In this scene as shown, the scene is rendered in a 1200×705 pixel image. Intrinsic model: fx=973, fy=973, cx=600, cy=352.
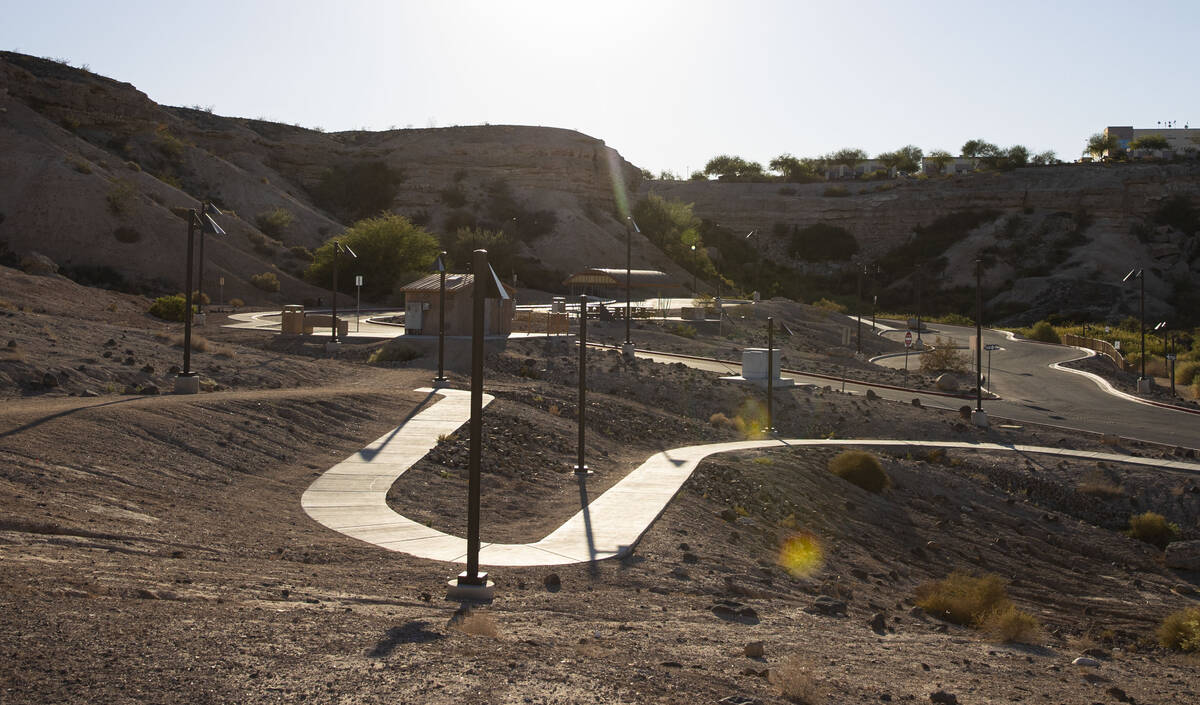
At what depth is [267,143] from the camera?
99938 mm

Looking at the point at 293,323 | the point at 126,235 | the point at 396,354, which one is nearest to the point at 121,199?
the point at 126,235

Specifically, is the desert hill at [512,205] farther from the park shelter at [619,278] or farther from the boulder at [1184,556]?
the boulder at [1184,556]

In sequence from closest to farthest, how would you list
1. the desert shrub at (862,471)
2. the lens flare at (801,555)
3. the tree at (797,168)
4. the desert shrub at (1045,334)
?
1. the lens flare at (801,555)
2. the desert shrub at (862,471)
3. the desert shrub at (1045,334)
4. the tree at (797,168)

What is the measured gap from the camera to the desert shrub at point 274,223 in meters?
77.7

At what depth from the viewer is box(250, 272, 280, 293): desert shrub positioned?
204 ft

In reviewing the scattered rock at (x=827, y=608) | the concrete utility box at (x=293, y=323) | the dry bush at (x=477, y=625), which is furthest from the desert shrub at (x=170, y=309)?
the dry bush at (x=477, y=625)

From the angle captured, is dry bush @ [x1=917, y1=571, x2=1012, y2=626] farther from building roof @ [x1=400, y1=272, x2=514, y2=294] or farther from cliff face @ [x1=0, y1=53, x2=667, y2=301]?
cliff face @ [x1=0, y1=53, x2=667, y2=301]

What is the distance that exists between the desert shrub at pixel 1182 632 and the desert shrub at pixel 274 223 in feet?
239

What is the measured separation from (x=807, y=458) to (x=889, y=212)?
95.7 m

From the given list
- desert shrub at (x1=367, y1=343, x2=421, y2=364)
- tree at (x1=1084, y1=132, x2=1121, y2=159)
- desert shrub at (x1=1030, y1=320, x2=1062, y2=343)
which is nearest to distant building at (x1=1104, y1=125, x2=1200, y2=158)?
tree at (x1=1084, y1=132, x2=1121, y2=159)

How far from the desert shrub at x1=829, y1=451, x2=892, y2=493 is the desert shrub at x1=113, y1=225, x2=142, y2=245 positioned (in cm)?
5232

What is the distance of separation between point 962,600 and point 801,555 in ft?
9.52

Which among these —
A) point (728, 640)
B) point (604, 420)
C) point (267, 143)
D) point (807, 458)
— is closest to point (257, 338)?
point (604, 420)

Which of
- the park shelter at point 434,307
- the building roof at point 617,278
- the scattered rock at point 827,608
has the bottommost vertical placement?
the scattered rock at point 827,608
